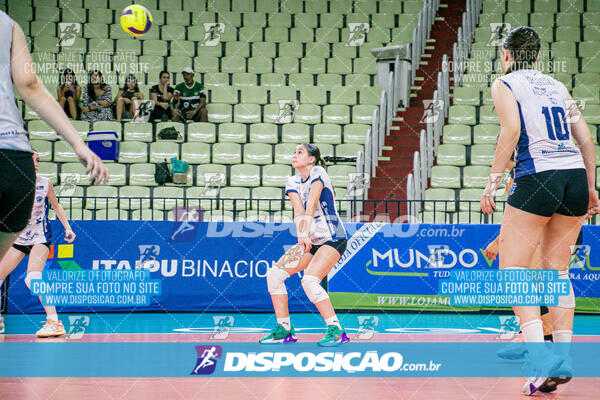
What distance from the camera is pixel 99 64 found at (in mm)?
15852

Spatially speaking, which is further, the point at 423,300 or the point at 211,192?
the point at 211,192

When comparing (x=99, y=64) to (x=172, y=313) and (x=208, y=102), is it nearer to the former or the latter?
(x=208, y=102)

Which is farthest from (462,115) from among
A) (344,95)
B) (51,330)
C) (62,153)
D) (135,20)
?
(51,330)

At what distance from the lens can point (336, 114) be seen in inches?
579

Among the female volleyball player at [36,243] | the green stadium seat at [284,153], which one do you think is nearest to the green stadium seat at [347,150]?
the green stadium seat at [284,153]

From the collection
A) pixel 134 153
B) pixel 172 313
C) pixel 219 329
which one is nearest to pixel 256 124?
pixel 134 153

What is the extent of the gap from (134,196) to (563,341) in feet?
30.4

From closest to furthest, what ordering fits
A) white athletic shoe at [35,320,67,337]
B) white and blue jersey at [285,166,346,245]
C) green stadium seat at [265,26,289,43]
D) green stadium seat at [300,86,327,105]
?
1. white and blue jersey at [285,166,346,245]
2. white athletic shoe at [35,320,67,337]
3. green stadium seat at [300,86,327,105]
4. green stadium seat at [265,26,289,43]

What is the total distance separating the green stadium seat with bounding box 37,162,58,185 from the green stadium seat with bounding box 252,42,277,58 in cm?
543

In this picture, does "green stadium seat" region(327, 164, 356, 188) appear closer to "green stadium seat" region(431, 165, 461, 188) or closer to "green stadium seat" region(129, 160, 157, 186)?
"green stadium seat" region(431, 165, 461, 188)

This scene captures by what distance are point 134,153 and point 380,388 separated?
10001 millimetres

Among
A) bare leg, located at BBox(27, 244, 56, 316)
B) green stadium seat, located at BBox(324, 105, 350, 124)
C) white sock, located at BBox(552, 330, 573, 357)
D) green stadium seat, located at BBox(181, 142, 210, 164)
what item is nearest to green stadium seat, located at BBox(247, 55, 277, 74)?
green stadium seat, located at BBox(324, 105, 350, 124)

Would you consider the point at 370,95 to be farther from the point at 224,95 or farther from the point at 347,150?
the point at 224,95

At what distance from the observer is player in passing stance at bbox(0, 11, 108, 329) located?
8.70ft
